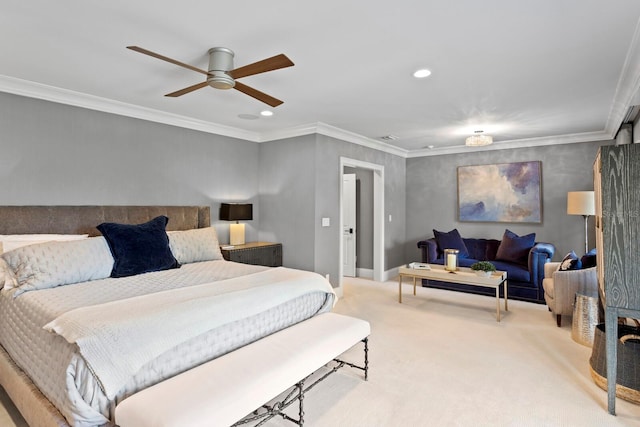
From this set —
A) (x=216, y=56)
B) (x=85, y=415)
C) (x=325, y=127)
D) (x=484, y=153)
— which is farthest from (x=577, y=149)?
(x=85, y=415)

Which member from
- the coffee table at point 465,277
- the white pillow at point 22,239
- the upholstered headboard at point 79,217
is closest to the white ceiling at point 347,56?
the upholstered headboard at point 79,217

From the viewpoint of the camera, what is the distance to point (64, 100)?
3445 mm

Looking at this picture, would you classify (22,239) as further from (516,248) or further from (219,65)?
(516,248)

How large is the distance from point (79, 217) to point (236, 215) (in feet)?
5.88

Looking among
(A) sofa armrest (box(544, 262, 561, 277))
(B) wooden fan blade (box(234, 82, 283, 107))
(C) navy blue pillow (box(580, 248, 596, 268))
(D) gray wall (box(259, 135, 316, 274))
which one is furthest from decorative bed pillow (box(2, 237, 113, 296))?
(A) sofa armrest (box(544, 262, 561, 277))

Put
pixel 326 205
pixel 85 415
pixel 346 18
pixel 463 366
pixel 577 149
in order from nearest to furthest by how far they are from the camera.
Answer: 1. pixel 85 415
2. pixel 346 18
3. pixel 463 366
4. pixel 326 205
5. pixel 577 149

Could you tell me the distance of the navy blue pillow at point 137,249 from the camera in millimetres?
3023

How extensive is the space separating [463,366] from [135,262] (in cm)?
295

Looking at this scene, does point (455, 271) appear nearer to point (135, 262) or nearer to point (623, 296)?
point (623, 296)

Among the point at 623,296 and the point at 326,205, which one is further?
the point at 326,205

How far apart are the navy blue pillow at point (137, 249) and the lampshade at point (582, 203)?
497cm

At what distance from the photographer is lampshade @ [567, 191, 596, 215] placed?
4.50 meters

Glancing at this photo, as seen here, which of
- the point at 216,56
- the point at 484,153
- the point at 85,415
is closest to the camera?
the point at 85,415

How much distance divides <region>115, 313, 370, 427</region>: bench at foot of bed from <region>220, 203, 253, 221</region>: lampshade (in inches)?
101
